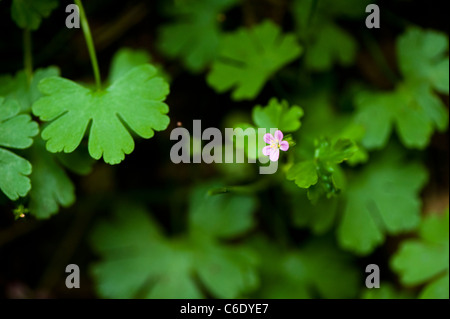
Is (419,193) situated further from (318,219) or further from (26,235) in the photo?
(26,235)

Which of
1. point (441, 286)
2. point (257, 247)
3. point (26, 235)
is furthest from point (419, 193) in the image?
point (26, 235)

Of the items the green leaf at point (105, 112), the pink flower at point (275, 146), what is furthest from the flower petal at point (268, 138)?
the green leaf at point (105, 112)

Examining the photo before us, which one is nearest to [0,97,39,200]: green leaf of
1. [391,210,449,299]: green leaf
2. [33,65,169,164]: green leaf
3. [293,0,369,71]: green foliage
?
[33,65,169,164]: green leaf

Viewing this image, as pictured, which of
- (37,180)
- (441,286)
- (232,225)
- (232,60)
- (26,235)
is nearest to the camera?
(37,180)

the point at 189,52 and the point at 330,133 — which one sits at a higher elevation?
the point at 189,52

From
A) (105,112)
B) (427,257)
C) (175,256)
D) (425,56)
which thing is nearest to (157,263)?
(175,256)
